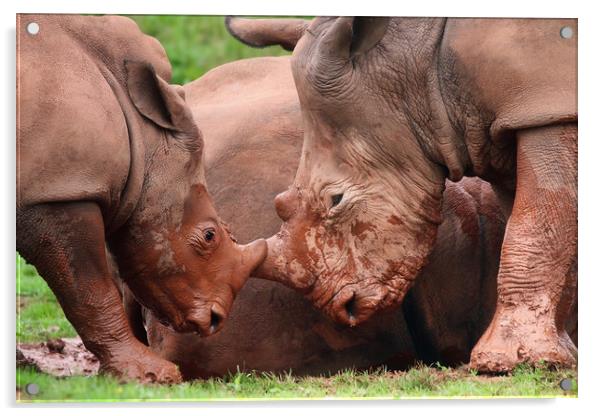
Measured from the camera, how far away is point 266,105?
401 inches

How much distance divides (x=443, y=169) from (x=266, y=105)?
1.19 meters

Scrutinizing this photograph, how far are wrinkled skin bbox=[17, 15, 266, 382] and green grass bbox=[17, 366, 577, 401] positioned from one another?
1.08 feet

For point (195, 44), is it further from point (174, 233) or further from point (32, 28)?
point (32, 28)

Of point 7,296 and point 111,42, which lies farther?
point 111,42

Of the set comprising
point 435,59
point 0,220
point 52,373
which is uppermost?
point 435,59

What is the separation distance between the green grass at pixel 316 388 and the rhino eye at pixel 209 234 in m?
0.69

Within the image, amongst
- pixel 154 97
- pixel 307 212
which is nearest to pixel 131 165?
pixel 154 97

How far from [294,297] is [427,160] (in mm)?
985

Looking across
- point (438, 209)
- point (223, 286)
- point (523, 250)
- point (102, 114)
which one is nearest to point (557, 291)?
point (523, 250)

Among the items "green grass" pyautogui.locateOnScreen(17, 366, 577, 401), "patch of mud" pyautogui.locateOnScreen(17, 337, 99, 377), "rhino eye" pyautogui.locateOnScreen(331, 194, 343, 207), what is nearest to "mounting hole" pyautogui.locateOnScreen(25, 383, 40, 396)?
"green grass" pyautogui.locateOnScreen(17, 366, 577, 401)

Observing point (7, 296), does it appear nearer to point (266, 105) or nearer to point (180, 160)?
point (180, 160)

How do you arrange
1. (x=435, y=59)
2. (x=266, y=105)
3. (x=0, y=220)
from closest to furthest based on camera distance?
1. (x=0, y=220)
2. (x=435, y=59)
3. (x=266, y=105)

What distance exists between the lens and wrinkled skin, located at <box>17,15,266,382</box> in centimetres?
863

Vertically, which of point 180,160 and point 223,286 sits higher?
point 180,160
